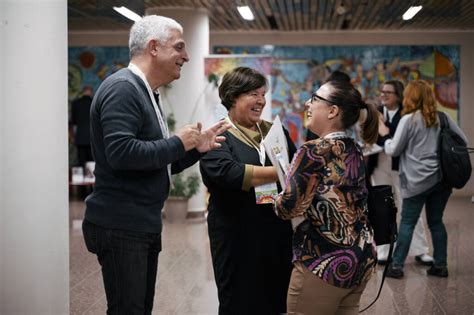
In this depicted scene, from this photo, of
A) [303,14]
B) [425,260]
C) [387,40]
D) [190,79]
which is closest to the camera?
[425,260]

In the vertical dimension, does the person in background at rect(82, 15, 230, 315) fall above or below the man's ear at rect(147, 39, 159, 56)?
below

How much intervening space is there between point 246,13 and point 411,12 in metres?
2.76

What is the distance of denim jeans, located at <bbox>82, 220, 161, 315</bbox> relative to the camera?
256cm

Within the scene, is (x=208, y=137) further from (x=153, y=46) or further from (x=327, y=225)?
(x=327, y=225)

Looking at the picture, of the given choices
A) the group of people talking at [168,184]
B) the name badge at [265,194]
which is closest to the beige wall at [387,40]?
the name badge at [265,194]

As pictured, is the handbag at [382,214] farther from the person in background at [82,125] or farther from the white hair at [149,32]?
the person in background at [82,125]

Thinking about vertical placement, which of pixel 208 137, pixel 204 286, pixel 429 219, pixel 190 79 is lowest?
pixel 204 286

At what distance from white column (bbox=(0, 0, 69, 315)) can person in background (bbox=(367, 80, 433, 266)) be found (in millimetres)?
3668

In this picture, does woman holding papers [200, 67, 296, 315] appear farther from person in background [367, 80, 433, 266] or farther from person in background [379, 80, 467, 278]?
person in background [367, 80, 433, 266]

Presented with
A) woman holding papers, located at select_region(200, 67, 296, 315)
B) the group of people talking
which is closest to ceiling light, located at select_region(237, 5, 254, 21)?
woman holding papers, located at select_region(200, 67, 296, 315)

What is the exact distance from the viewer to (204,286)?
5.82m

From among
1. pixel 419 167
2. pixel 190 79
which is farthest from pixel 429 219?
pixel 190 79

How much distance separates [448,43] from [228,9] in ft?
18.0

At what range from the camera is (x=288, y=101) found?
47.5ft
